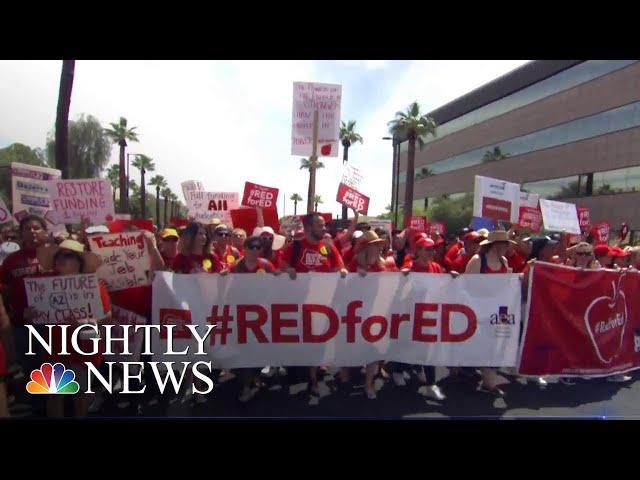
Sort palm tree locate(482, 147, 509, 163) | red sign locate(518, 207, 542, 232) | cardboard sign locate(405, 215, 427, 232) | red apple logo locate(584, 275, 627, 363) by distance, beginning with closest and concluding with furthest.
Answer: red apple logo locate(584, 275, 627, 363) < red sign locate(518, 207, 542, 232) < cardboard sign locate(405, 215, 427, 232) < palm tree locate(482, 147, 509, 163)

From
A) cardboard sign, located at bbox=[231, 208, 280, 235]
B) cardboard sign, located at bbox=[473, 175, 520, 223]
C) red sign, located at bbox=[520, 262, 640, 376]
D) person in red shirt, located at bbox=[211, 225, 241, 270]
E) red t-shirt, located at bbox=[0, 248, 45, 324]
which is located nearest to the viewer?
red t-shirt, located at bbox=[0, 248, 45, 324]

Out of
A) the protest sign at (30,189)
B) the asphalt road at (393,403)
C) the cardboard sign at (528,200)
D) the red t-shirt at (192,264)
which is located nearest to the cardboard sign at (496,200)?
the cardboard sign at (528,200)

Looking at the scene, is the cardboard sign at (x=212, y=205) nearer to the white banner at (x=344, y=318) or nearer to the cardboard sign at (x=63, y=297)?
the white banner at (x=344, y=318)

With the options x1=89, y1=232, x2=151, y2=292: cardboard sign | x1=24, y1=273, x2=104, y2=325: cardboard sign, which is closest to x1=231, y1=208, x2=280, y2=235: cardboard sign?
x1=89, y1=232, x2=151, y2=292: cardboard sign

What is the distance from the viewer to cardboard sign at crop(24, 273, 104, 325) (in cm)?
334

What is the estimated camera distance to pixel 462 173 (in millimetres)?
43281

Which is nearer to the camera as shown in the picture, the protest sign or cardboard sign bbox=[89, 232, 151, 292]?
cardboard sign bbox=[89, 232, 151, 292]

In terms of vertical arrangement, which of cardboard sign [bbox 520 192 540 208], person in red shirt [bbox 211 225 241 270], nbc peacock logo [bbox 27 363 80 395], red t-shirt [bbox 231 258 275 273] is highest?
cardboard sign [bbox 520 192 540 208]

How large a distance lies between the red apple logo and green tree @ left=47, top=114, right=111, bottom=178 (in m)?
43.4

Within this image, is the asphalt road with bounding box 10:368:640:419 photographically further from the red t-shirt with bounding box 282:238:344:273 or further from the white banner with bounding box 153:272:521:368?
the red t-shirt with bounding box 282:238:344:273

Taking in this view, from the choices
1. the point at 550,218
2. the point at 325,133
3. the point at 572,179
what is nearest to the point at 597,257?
the point at 550,218

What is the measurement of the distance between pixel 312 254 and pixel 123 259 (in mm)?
1848

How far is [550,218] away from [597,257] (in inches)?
36.2
